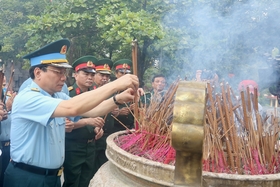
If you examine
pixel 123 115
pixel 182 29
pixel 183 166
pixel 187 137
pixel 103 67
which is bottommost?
pixel 123 115

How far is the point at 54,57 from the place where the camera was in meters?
2.47

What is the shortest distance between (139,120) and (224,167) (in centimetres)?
82

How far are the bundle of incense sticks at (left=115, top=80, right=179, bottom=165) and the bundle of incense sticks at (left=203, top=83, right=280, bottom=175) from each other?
0.93 ft

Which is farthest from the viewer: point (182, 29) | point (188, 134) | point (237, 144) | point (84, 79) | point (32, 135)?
point (182, 29)

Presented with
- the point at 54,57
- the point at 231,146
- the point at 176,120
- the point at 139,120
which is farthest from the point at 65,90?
the point at 176,120

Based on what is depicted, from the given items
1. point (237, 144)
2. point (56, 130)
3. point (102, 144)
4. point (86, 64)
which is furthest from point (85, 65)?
point (237, 144)

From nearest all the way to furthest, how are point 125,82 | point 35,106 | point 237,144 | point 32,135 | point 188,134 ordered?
point 188,134 < point 237,144 < point 125,82 < point 35,106 < point 32,135

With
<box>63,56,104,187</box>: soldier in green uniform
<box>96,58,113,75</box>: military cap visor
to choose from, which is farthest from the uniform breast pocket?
<box>96,58,113,75</box>: military cap visor

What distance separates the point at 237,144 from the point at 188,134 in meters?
1.13

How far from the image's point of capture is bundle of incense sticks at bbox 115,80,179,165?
1.93 meters

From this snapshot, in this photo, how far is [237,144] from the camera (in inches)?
71.7

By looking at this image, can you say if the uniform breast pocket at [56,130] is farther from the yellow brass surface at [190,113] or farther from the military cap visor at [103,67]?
the military cap visor at [103,67]

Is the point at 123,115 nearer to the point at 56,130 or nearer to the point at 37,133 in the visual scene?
the point at 56,130

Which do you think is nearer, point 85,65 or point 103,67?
point 85,65
